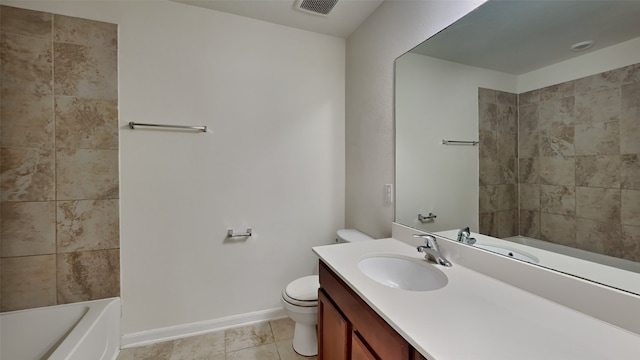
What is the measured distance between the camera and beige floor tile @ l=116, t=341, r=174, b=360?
1609mm

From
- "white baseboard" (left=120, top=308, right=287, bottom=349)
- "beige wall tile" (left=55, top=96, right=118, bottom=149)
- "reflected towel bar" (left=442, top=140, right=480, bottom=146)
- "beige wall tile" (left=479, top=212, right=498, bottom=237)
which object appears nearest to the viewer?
"beige wall tile" (left=479, top=212, right=498, bottom=237)

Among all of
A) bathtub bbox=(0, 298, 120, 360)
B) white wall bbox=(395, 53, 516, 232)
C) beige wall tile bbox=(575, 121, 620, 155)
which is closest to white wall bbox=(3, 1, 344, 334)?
bathtub bbox=(0, 298, 120, 360)

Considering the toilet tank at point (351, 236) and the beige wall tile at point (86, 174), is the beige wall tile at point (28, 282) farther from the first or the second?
the toilet tank at point (351, 236)

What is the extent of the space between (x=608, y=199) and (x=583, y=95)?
0.35m

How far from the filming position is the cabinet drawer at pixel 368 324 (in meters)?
0.71

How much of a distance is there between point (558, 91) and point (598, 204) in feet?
1.37

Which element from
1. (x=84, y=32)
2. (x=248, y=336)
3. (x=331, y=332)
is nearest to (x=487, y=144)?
(x=331, y=332)

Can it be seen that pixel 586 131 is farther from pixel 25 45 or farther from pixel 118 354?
pixel 25 45

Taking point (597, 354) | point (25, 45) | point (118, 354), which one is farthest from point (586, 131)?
point (25, 45)

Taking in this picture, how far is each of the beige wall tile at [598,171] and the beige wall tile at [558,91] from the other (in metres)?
0.23

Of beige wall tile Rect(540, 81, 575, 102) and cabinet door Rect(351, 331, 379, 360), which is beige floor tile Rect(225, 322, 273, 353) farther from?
beige wall tile Rect(540, 81, 575, 102)

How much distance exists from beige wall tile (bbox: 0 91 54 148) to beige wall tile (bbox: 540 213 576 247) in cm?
270

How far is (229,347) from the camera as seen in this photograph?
1.71m

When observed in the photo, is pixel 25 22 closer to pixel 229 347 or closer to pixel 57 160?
pixel 57 160
